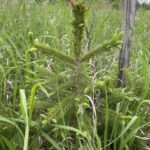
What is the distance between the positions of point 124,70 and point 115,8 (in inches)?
143

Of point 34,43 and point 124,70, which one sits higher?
point 34,43

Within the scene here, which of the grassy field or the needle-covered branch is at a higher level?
the needle-covered branch

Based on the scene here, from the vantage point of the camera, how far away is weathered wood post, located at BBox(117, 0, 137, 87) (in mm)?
1910

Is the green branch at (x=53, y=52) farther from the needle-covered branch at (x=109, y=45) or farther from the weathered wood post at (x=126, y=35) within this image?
the weathered wood post at (x=126, y=35)

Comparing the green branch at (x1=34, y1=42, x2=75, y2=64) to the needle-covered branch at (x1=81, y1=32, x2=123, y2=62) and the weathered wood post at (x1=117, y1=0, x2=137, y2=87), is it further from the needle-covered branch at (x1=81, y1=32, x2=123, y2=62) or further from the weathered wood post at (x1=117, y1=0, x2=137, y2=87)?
the weathered wood post at (x1=117, y1=0, x2=137, y2=87)

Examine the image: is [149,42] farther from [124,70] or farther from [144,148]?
[144,148]


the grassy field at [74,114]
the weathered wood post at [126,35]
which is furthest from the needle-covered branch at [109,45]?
the weathered wood post at [126,35]

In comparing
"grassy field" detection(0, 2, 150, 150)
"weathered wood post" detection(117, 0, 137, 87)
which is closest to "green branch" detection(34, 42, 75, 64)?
"grassy field" detection(0, 2, 150, 150)

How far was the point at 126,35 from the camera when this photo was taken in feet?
6.47

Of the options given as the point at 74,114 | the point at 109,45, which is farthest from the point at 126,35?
the point at 74,114

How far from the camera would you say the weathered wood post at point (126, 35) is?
191cm

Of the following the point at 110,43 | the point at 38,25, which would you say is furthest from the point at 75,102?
the point at 38,25

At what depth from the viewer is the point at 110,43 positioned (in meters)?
1.52

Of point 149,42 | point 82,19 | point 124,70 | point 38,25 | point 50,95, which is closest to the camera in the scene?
point 82,19
